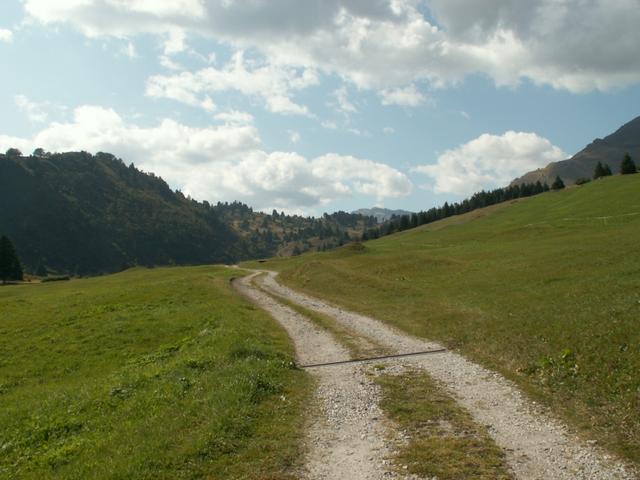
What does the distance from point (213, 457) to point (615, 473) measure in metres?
7.96

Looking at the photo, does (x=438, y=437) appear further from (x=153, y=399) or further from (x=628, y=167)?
(x=628, y=167)

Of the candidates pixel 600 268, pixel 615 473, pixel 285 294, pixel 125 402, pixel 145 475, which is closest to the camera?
pixel 615 473

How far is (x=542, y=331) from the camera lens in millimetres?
20125

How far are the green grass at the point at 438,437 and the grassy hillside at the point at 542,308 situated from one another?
2.55 meters

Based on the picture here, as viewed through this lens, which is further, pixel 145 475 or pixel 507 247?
pixel 507 247

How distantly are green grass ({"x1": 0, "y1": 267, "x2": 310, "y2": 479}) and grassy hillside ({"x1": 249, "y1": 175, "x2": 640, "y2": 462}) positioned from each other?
731 cm

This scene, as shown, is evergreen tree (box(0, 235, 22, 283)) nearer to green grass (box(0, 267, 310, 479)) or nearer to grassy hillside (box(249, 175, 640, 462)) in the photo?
grassy hillside (box(249, 175, 640, 462))

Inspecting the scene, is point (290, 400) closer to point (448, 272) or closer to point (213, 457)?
point (213, 457)

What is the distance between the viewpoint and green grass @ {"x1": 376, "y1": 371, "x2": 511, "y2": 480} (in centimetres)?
978

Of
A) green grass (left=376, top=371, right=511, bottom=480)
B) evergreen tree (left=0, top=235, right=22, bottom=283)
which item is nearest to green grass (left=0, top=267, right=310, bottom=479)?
green grass (left=376, top=371, right=511, bottom=480)

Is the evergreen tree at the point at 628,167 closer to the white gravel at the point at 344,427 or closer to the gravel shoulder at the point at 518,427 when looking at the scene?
the gravel shoulder at the point at 518,427

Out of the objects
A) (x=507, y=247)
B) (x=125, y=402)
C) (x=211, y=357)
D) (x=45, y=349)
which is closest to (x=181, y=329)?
(x=45, y=349)

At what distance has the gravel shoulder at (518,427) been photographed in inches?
381

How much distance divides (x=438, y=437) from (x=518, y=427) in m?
2.10
